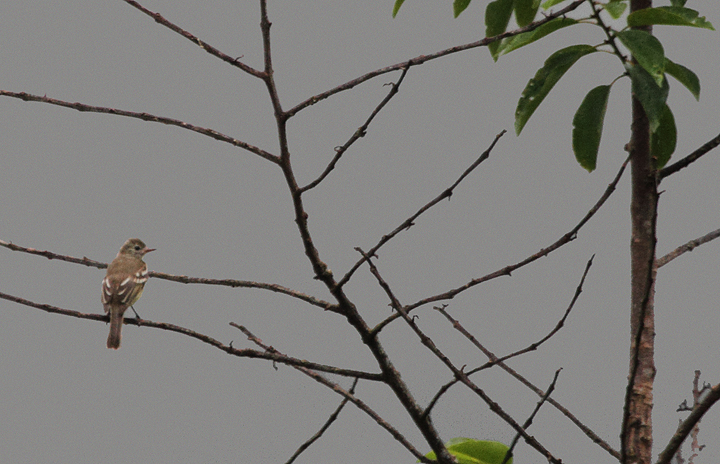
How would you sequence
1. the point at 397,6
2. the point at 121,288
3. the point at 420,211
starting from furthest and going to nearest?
the point at 121,288 → the point at 397,6 → the point at 420,211

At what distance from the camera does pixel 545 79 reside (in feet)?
4.65

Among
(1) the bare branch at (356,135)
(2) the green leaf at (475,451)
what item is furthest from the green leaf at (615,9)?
(2) the green leaf at (475,451)

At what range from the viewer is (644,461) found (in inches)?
46.4

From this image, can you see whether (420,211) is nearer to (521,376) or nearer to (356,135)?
(356,135)

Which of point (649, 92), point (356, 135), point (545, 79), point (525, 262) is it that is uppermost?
point (545, 79)

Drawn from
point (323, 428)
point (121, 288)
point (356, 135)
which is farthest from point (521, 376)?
point (121, 288)

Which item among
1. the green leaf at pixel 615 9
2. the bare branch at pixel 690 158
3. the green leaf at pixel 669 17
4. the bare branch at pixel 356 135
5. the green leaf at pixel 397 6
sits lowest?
the bare branch at pixel 356 135

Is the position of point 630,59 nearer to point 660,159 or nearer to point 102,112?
point 660,159

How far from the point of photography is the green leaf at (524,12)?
1.54m

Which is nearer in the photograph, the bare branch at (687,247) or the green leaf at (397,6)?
the bare branch at (687,247)

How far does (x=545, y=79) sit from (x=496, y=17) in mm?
212

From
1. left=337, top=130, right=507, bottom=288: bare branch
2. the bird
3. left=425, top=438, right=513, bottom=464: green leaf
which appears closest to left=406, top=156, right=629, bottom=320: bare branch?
left=337, top=130, right=507, bottom=288: bare branch

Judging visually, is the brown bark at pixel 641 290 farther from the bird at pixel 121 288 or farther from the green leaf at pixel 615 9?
the bird at pixel 121 288

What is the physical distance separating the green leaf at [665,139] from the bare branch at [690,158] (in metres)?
0.20
